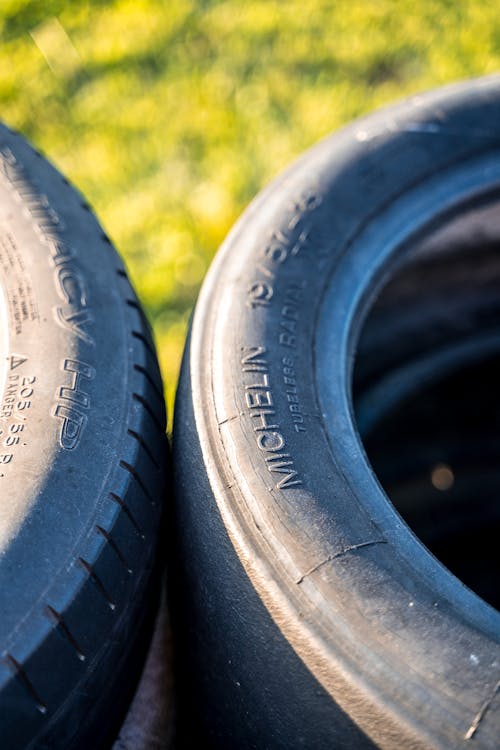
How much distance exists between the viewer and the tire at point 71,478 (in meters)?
1.01

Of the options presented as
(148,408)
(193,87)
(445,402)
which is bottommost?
(148,408)

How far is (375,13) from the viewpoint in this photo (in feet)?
9.55

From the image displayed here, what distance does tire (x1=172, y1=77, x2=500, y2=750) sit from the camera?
0.97m

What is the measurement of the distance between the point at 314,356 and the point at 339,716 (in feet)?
1.72

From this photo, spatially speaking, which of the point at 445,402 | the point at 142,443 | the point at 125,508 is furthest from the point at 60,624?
the point at 445,402

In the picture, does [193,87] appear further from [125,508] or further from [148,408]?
[125,508]

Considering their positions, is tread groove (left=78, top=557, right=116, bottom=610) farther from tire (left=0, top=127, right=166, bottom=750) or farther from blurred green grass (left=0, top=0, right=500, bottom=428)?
blurred green grass (left=0, top=0, right=500, bottom=428)

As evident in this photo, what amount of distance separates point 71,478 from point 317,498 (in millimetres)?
312

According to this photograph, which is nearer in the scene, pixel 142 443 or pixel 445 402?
pixel 142 443

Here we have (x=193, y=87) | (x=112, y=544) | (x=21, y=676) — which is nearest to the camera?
(x=21, y=676)

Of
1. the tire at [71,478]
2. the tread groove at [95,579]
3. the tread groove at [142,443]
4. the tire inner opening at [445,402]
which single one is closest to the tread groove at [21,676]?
the tire at [71,478]

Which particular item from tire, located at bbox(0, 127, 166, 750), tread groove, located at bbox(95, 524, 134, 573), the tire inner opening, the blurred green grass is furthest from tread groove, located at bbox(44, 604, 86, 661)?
the blurred green grass

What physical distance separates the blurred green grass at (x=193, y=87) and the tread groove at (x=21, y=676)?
4.89 ft

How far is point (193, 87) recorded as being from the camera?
9.15ft
